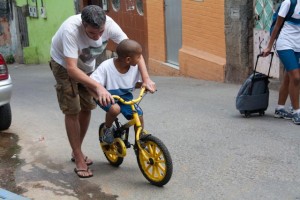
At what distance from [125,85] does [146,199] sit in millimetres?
1007

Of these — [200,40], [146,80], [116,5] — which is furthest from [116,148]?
[116,5]

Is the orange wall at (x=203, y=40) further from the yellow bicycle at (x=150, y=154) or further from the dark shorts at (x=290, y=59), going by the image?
the yellow bicycle at (x=150, y=154)

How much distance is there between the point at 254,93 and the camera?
6.87 meters

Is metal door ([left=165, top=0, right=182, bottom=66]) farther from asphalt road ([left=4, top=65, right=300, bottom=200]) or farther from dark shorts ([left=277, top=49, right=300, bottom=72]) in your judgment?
dark shorts ([left=277, top=49, right=300, bottom=72])

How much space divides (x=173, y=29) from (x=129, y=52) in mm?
8381

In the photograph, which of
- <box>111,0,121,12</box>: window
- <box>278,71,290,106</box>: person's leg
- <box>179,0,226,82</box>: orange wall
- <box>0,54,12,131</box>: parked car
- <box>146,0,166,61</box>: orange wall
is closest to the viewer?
<box>278,71,290,106</box>: person's leg

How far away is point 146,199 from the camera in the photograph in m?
4.63

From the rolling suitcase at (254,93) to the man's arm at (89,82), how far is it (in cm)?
270

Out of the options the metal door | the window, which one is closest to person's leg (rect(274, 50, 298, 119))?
the metal door

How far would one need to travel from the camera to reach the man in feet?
15.2

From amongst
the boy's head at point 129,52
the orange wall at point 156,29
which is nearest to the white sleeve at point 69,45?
the boy's head at point 129,52

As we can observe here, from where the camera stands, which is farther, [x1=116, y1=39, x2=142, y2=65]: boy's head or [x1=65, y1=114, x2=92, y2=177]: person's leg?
[x1=65, y1=114, x2=92, y2=177]: person's leg

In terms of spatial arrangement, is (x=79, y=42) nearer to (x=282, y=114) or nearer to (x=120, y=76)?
(x=120, y=76)

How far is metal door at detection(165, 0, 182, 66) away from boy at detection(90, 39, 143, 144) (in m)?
7.78
